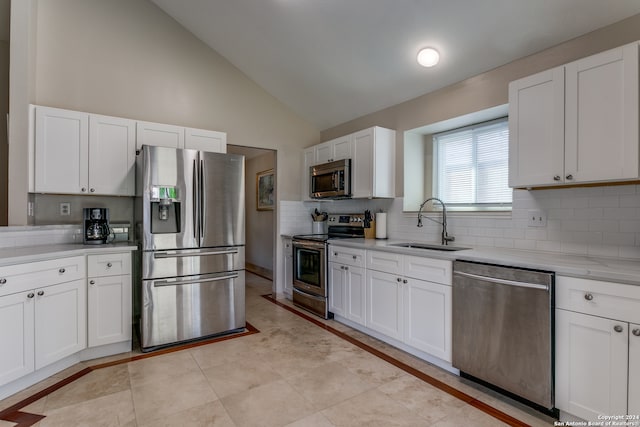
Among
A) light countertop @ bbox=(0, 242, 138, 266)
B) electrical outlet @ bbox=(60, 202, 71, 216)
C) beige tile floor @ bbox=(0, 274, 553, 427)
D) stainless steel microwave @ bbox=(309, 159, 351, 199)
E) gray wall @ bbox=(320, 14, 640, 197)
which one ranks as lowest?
beige tile floor @ bbox=(0, 274, 553, 427)

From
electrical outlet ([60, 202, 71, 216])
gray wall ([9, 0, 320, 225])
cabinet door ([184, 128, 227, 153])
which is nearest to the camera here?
gray wall ([9, 0, 320, 225])

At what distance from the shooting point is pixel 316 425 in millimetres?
1848

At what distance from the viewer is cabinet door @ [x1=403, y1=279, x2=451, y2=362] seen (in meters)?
2.44

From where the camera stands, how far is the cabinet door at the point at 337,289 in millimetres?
3451

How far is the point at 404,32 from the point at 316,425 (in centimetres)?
309

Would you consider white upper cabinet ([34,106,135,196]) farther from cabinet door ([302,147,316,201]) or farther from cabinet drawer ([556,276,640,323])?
cabinet drawer ([556,276,640,323])

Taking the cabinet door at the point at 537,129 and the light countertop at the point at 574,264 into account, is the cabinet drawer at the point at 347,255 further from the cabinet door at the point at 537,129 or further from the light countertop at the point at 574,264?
the cabinet door at the point at 537,129

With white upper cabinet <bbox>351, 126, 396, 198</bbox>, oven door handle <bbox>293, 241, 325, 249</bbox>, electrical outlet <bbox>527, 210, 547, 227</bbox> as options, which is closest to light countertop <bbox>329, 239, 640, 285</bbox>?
electrical outlet <bbox>527, 210, 547, 227</bbox>

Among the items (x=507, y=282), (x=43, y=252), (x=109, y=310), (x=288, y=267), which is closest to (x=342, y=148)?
(x=288, y=267)

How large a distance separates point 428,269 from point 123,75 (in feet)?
12.0

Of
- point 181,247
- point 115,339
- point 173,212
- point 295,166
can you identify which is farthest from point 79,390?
point 295,166

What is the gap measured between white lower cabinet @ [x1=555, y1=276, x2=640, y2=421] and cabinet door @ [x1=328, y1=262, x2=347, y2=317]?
6.40 ft

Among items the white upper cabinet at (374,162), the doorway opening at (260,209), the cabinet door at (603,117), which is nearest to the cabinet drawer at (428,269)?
the cabinet door at (603,117)

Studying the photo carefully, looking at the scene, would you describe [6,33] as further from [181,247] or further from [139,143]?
[181,247]
